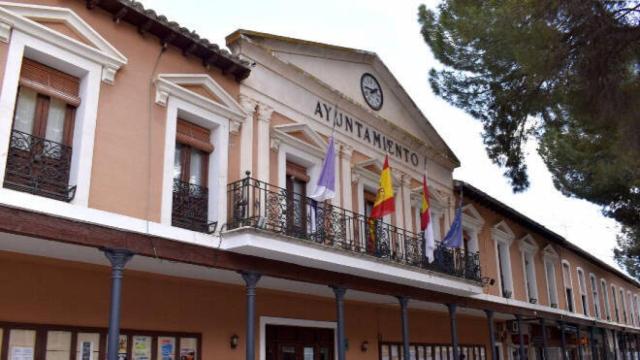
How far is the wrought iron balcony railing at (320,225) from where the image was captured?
1015 cm

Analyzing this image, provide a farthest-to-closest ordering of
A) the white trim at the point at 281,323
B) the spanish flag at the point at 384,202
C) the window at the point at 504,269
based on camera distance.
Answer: the window at the point at 504,269 → the spanish flag at the point at 384,202 → the white trim at the point at 281,323

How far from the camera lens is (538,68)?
33.7ft

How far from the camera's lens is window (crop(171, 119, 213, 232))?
9.76m

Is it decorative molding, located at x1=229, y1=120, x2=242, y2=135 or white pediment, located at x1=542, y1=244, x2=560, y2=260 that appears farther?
white pediment, located at x1=542, y1=244, x2=560, y2=260

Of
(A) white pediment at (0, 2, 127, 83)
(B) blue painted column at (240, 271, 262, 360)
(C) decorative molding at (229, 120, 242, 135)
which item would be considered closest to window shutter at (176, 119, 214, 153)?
(C) decorative molding at (229, 120, 242, 135)

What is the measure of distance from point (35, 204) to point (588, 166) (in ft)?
47.0

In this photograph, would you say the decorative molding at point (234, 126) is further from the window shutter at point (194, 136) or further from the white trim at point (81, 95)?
the white trim at point (81, 95)

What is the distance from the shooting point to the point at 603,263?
97.3 ft

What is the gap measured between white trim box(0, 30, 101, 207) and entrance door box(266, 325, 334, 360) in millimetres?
5176

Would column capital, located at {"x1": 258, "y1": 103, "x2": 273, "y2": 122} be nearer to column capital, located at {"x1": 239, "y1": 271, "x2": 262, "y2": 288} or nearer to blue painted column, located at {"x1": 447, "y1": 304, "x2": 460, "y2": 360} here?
column capital, located at {"x1": 239, "y1": 271, "x2": 262, "y2": 288}

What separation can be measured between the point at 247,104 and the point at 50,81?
3616 mm

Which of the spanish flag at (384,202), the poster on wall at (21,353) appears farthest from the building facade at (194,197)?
the spanish flag at (384,202)

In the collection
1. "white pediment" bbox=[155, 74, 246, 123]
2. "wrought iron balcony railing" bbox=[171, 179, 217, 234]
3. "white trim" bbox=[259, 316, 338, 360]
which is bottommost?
"white trim" bbox=[259, 316, 338, 360]

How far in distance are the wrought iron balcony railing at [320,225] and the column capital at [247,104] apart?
1.32 meters
